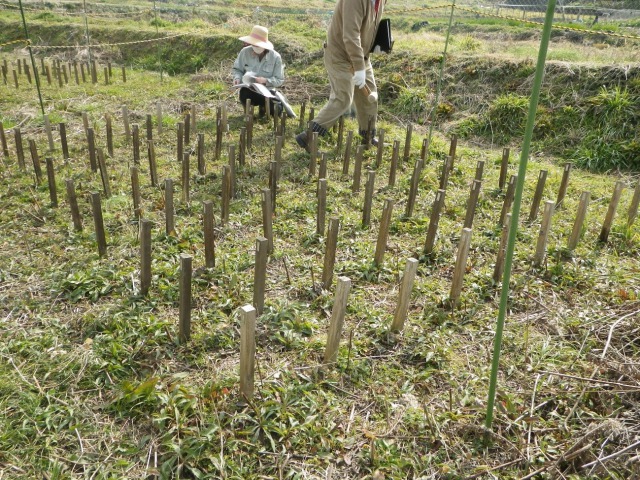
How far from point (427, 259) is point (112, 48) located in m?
11.6

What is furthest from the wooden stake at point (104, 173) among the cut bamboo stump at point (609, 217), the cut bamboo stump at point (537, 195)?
the cut bamboo stump at point (609, 217)

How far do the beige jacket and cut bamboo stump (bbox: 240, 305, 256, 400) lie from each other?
3.77 meters

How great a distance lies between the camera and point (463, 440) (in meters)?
2.03

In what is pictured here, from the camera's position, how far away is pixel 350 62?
529cm

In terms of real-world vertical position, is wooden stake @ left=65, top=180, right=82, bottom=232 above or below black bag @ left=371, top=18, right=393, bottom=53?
below

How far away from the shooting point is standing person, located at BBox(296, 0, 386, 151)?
495 cm

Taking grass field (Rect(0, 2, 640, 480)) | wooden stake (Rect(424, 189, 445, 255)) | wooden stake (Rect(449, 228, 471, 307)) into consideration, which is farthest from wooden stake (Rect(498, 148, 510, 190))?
wooden stake (Rect(449, 228, 471, 307))

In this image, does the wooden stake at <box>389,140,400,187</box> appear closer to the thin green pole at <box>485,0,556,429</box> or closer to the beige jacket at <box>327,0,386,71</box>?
the beige jacket at <box>327,0,386,71</box>

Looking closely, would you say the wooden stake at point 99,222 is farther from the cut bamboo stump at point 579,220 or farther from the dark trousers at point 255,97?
the dark trousers at point 255,97

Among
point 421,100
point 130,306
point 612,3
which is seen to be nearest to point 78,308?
point 130,306

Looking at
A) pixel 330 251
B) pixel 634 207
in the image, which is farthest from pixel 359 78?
pixel 330 251

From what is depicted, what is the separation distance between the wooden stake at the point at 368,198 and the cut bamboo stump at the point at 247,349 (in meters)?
1.86

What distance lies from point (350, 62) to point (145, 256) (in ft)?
11.4

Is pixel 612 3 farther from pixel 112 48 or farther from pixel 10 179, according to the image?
pixel 10 179
